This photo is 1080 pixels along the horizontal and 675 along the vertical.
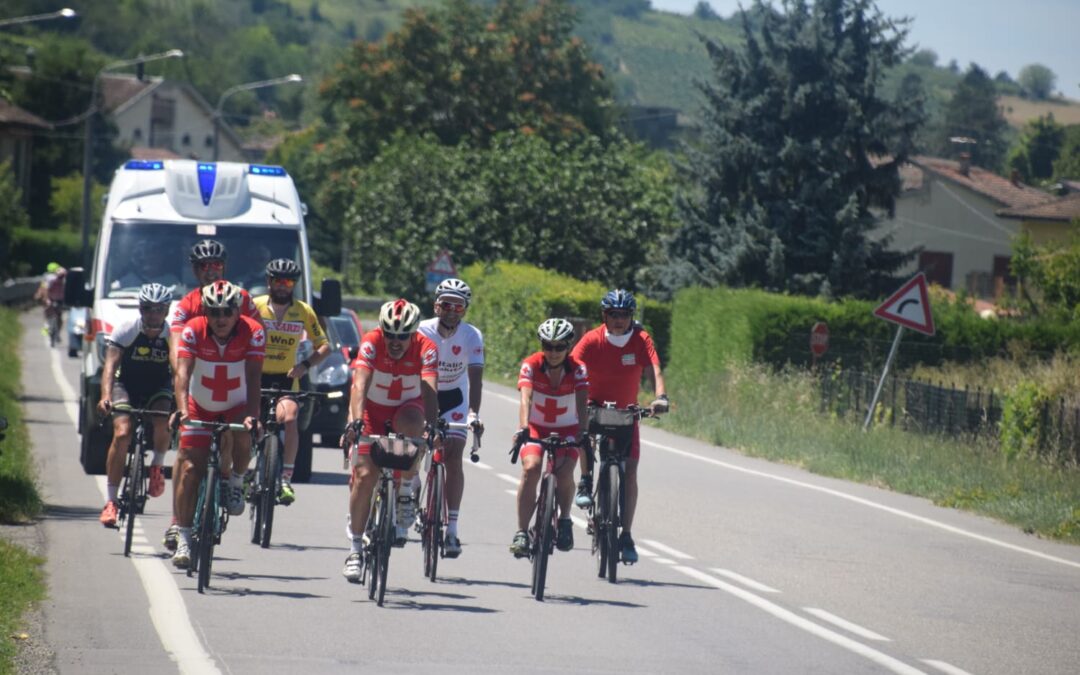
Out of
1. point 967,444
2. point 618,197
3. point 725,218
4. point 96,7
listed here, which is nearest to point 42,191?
point 618,197

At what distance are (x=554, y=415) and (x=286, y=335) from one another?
298cm

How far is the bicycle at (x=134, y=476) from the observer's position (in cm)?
1191

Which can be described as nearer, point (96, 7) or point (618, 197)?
point (618, 197)

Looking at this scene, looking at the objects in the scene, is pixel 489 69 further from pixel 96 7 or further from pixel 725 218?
pixel 96 7

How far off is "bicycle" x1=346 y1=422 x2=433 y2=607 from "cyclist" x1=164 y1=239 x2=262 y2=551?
3.51 feet

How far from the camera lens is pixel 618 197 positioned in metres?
52.7

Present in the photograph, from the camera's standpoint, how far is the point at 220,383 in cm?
1069

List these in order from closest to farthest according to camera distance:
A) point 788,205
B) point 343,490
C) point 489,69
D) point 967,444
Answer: point 343,490, point 967,444, point 788,205, point 489,69

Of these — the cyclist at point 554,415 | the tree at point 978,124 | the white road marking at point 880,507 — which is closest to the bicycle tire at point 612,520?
the cyclist at point 554,415

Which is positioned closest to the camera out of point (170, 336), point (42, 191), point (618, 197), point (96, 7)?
point (170, 336)

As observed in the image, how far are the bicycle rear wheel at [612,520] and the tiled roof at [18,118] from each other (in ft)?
231

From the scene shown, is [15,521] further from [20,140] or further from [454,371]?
[20,140]

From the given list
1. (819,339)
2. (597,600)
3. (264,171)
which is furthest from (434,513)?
(819,339)

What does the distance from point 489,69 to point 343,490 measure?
162ft
